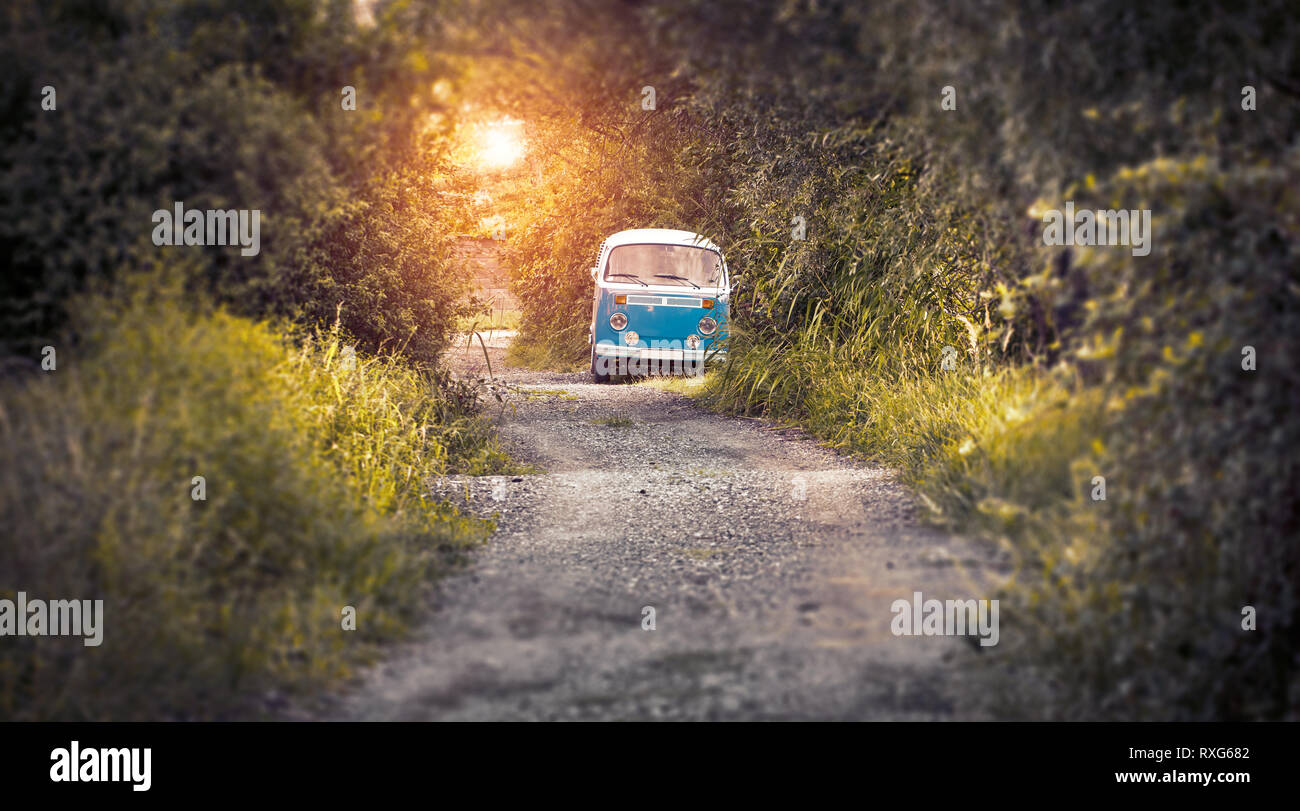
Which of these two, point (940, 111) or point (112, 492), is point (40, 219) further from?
point (940, 111)

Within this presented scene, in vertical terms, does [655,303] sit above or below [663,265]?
below

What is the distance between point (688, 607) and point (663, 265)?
38.7 feet

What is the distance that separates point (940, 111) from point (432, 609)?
3.42 meters

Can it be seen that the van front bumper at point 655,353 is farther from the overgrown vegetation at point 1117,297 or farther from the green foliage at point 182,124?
the green foliage at point 182,124

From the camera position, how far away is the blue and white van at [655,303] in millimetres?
16094

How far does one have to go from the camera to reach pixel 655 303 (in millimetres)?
16156

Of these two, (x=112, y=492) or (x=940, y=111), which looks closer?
(x=112, y=492)

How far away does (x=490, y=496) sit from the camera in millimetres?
7809

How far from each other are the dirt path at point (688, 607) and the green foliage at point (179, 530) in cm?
38

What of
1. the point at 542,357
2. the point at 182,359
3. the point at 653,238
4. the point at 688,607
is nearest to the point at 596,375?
the point at 653,238

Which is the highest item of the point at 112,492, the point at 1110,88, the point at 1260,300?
the point at 1110,88

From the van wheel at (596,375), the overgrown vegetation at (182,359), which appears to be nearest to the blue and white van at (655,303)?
the van wheel at (596,375)

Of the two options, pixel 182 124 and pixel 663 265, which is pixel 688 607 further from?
pixel 663 265

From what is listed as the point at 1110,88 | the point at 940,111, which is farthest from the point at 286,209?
the point at 1110,88
